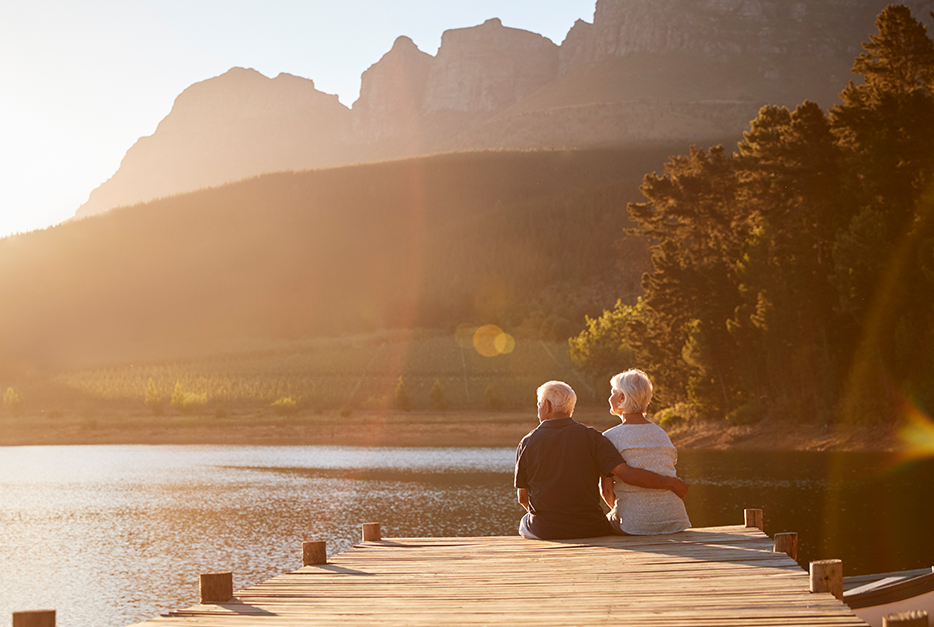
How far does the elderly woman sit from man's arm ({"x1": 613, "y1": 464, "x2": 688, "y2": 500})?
0.07 metres

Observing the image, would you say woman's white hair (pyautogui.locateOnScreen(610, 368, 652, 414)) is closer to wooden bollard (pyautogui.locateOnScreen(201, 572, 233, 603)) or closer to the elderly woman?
the elderly woman

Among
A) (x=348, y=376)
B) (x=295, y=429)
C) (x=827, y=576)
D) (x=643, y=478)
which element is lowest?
(x=295, y=429)

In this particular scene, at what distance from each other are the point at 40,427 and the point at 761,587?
7981 centimetres

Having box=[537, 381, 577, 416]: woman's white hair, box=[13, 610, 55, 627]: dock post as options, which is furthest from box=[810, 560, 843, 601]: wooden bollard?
box=[13, 610, 55, 627]: dock post

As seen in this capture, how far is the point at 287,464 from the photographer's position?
1816 inches

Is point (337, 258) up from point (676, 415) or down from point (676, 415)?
up

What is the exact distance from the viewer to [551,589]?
611 cm

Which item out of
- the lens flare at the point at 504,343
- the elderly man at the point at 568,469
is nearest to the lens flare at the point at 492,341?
the lens flare at the point at 504,343

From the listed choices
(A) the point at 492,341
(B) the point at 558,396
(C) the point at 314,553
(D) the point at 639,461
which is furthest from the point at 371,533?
(A) the point at 492,341

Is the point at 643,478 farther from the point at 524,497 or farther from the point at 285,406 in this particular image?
the point at 285,406

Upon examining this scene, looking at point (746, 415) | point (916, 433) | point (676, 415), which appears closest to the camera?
point (916, 433)

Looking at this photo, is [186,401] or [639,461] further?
[186,401]

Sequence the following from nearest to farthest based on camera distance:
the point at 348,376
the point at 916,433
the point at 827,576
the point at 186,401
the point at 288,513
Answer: the point at 827,576 < the point at 288,513 < the point at 916,433 < the point at 186,401 < the point at 348,376

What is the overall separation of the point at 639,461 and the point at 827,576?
7.30 ft
